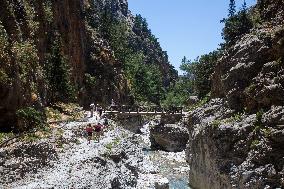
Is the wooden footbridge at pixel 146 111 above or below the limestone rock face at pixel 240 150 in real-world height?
above

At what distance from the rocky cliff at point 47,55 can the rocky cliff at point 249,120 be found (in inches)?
652

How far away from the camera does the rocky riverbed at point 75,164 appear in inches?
1045

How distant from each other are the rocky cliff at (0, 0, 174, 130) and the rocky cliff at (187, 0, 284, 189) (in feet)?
54.3

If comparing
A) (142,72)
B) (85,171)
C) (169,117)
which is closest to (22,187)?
(85,171)

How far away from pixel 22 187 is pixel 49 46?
43.9 metres

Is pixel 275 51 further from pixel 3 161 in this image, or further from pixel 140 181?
pixel 3 161

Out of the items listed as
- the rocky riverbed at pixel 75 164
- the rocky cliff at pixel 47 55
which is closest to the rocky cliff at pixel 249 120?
the rocky riverbed at pixel 75 164

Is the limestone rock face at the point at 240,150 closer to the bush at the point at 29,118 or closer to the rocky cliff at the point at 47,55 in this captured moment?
the bush at the point at 29,118

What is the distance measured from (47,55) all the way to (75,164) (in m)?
33.5

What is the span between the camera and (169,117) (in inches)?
2955

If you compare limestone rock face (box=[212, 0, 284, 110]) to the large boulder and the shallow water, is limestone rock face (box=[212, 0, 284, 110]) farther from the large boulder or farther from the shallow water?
the large boulder

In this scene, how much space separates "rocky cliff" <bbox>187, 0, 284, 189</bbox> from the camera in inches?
1108

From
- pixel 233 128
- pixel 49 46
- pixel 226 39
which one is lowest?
pixel 233 128

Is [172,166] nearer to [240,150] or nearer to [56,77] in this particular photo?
[56,77]
